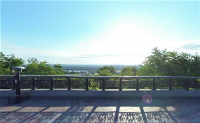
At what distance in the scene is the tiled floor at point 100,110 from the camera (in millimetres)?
4059

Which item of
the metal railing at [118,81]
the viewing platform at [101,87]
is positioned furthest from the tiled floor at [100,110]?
the metal railing at [118,81]

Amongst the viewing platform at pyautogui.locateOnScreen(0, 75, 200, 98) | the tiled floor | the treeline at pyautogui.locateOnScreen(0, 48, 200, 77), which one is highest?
the treeline at pyautogui.locateOnScreen(0, 48, 200, 77)

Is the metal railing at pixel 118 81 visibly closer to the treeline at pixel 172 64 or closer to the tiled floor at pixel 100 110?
the tiled floor at pixel 100 110

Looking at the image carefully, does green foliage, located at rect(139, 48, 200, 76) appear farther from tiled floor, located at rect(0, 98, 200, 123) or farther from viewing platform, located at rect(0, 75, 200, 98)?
tiled floor, located at rect(0, 98, 200, 123)

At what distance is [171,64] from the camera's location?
9797 millimetres

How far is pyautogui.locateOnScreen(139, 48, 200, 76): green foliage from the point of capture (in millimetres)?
9570

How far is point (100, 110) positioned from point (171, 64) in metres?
7.58

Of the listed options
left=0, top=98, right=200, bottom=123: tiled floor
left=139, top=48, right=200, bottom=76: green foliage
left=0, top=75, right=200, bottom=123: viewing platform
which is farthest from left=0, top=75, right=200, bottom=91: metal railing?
left=139, top=48, right=200, bottom=76: green foliage

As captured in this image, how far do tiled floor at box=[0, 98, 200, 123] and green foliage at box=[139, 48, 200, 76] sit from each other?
12.6ft

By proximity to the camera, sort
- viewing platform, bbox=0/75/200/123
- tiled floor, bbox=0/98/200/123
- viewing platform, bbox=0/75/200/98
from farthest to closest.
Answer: viewing platform, bbox=0/75/200/98 < viewing platform, bbox=0/75/200/123 < tiled floor, bbox=0/98/200/123

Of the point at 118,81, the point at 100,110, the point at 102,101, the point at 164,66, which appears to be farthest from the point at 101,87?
the point at 164,66

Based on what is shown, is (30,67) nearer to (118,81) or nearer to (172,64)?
(118,81)

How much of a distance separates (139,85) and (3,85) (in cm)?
694

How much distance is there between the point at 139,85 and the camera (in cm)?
681
